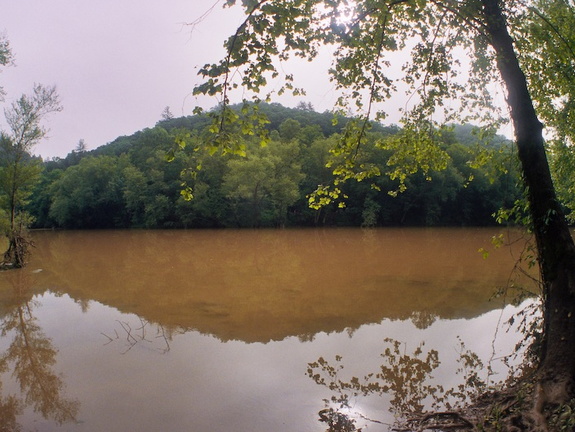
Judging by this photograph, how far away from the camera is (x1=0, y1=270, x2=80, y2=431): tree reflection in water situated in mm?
5613

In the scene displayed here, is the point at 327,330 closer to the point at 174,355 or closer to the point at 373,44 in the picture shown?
the point at 174,355

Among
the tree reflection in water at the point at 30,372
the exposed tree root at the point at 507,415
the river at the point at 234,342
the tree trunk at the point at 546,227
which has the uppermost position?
the tree trunk at the point at 546,227

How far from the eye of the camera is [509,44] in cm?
463

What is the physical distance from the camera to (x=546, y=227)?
443 cm

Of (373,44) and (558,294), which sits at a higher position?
(373,44)

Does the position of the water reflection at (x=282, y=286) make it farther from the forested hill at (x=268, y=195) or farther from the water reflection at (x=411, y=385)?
the forested hill at (x=268, y=195)

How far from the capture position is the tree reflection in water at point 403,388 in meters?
4.89

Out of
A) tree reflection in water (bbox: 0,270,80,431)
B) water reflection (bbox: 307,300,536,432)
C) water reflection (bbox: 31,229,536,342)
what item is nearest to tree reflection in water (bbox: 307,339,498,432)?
water reflection (bbox: 307,300,536,432)

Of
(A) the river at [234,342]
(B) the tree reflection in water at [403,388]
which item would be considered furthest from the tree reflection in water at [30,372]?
(B) the tree reflection in water at [403,388]

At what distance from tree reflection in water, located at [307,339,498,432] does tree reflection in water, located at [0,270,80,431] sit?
354cm

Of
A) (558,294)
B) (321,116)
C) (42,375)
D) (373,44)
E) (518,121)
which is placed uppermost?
(321,116)

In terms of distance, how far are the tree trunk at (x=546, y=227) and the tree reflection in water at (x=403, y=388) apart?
47.1 inches

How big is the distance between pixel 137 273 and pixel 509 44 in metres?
16.4

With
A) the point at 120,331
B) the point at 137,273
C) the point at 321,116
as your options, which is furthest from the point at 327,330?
the point at 321,116
